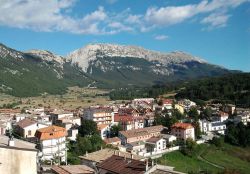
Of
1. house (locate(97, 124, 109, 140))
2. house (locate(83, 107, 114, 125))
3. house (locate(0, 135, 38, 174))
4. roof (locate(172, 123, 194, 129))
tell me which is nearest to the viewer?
house (locate(0, 135, 38, 174))

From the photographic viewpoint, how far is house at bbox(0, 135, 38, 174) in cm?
1944

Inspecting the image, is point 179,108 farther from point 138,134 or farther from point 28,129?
point 28,129

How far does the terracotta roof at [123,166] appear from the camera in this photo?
99.1 ft

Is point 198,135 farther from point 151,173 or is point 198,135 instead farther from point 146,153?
point 151,173

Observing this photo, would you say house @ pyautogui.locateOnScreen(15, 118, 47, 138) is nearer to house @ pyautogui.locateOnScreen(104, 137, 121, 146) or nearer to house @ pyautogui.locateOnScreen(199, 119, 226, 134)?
house @ pyautogui.locateOnScreen(104, 137, 121, 146)

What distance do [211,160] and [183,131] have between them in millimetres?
12557

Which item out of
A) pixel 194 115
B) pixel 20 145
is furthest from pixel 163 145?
pixel 20 145

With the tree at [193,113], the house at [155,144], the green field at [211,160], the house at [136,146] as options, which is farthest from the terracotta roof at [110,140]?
the tree at [193,113]

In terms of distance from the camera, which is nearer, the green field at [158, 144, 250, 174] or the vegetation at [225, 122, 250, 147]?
the green field at [158, 144, 250, 174]

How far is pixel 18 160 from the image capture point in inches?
781

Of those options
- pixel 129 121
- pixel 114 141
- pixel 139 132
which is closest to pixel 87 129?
pixel 114 141

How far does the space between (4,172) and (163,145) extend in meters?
70.6

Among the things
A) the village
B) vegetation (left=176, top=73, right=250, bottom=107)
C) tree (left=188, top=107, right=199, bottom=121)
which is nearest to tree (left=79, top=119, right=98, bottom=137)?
the village

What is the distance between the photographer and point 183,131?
3733 inches
